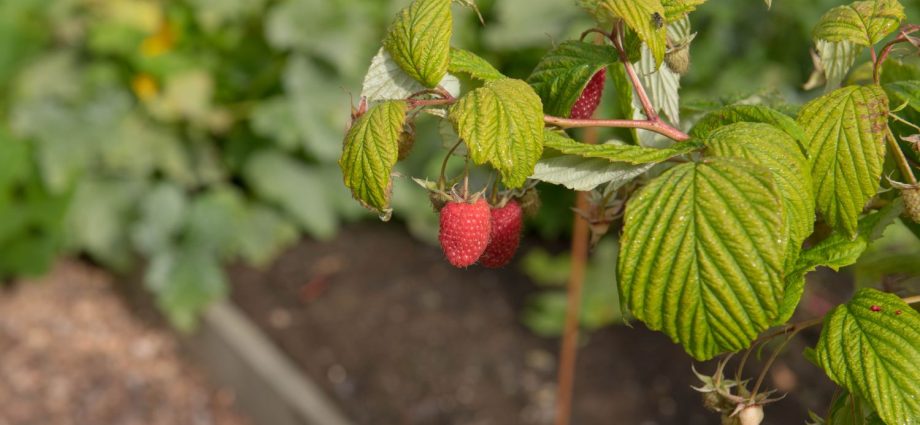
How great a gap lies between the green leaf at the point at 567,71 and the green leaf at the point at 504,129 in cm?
9

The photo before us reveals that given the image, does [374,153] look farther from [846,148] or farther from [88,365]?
[88,365]

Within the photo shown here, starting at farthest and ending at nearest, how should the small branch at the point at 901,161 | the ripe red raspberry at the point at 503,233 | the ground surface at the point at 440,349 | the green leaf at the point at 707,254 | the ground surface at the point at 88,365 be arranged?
1. the ground surface at the point at 88,365
2. the ground surface at the point at 440,349
3. the ripe red raspberry at the point at 503,233
4. the small branch at the point at 901,161
5. the green leaf at the point at 707,254

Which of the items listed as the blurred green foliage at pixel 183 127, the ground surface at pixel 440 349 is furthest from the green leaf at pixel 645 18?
the blurred green foliage at pixel 183 127

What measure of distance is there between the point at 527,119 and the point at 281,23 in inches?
103

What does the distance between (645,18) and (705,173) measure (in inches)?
4.5

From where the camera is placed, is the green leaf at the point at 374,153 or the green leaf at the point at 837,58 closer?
the green leaf at the point at 374,153

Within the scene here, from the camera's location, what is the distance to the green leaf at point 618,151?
691 mm

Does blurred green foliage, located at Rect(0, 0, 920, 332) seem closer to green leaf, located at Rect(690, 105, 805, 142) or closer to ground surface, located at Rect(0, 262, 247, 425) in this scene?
ground surface, located at Rect(0, 262, 247, 425)

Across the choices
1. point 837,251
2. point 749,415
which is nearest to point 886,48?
point 837,251

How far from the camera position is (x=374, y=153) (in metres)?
0.69

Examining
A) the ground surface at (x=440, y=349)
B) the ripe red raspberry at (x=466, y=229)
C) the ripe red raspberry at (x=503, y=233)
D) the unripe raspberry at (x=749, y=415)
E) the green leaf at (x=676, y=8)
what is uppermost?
the green leaf at (x=676, y=8)

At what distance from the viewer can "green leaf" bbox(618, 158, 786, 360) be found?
0.63m

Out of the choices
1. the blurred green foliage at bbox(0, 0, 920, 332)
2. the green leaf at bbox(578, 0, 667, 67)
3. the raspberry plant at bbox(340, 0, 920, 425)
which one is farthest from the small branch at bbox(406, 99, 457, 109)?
the blurred green foliage at bbox(0, 0, 920, 332)

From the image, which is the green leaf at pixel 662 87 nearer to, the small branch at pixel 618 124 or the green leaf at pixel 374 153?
the small branch at pixel 618 124
